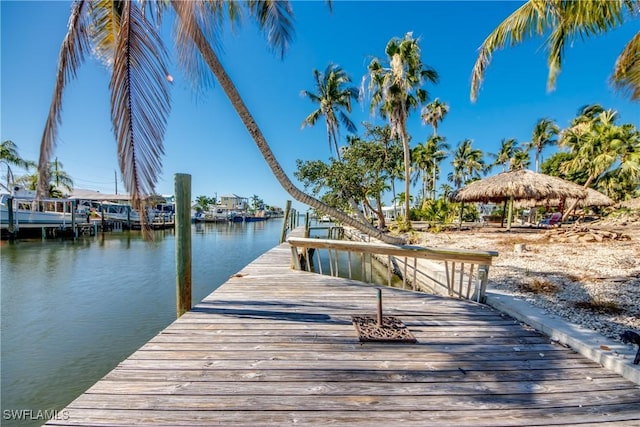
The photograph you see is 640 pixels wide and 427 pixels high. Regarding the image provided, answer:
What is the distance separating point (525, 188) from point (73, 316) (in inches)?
706

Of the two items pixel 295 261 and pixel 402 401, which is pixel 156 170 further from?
pixel 295 261

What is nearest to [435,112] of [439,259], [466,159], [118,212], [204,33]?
[466,159]

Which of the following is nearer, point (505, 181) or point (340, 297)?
point (340, 297)

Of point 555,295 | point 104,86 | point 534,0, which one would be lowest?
point 555,295

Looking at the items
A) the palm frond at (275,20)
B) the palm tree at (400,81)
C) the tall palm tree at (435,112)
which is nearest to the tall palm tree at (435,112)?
the tall palm tree at (435,112)

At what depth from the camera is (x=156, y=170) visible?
242cm

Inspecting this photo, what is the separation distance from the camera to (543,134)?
30719 mm

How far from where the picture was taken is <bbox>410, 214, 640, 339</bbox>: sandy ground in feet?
11.3

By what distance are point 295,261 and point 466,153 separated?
37.8 metres

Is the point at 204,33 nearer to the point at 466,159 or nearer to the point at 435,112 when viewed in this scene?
the point at 435,112

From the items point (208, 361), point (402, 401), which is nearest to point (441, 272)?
point (402, 401)

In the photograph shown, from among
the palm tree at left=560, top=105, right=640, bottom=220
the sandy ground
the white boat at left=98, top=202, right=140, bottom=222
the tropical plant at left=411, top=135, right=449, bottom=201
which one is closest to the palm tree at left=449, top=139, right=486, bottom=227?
the tropical plant at left=411, top=135, right=449, bottom=201

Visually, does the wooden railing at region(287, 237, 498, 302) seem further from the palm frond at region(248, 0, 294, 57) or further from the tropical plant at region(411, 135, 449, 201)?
the tropical plant at region(411, 135, 449, 201)

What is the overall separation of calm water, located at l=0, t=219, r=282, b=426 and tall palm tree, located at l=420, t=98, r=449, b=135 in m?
26.8
